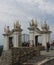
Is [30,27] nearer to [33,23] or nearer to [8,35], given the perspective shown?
[33,23]

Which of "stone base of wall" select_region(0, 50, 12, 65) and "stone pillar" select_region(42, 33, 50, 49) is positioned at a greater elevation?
"stone pillar" select_region(42, 33, 50, 49)

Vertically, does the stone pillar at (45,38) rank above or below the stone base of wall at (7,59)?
above

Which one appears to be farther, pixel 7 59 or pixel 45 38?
pixel 45 38

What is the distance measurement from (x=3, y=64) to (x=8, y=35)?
11376mm

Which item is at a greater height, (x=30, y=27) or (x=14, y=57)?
(x=30, y=27)

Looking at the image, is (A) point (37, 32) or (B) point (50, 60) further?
(A) point (37, 32)

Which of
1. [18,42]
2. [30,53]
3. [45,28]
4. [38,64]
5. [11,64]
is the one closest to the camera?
[38,64]

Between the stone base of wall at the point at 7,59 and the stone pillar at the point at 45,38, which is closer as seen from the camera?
the stone base of wall at the point at 7,59

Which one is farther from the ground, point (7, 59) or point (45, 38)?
point (45, 38)

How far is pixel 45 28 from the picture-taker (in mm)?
39062

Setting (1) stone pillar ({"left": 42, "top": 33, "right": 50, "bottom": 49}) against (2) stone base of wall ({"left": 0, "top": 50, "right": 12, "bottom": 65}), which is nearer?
(2) stone base of wall ({"left": 0, "top": 50, "right": 12, "bottom": 65})

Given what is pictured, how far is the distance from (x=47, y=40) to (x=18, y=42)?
184 inches

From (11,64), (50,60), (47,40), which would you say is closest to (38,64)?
(50,60)

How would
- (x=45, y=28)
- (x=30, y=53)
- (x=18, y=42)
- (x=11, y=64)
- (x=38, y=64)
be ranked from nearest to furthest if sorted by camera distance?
(x=38, y=64)
(x=11, y=64)
(x=30, y=53)
(x=45, y=28)
(x=18, y=42)
